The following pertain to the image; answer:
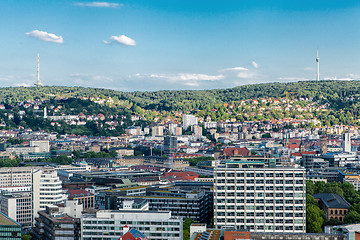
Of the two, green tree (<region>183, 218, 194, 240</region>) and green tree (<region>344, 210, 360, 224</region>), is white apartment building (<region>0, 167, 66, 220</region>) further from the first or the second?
green tree (<region>344, 210, 360, 224</region>)

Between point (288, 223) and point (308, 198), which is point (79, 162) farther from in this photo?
point (288, 223)

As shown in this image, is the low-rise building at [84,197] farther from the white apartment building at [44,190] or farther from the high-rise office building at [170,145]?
the high-rise office building at [170,145]

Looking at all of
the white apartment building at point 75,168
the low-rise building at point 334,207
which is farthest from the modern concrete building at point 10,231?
the white apartment building at point 75,168

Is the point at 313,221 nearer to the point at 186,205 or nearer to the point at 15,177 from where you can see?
the point at 186,205

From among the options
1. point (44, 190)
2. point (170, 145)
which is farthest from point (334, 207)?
point (170, 145)

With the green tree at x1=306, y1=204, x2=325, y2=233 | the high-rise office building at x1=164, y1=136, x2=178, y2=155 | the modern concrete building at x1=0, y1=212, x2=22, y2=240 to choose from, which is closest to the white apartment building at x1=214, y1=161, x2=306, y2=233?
the green tree at x1=306, y1=204, x2=325, y2=233

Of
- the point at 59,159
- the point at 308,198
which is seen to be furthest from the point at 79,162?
the point at 308,198

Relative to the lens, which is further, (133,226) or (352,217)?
(352,217)
